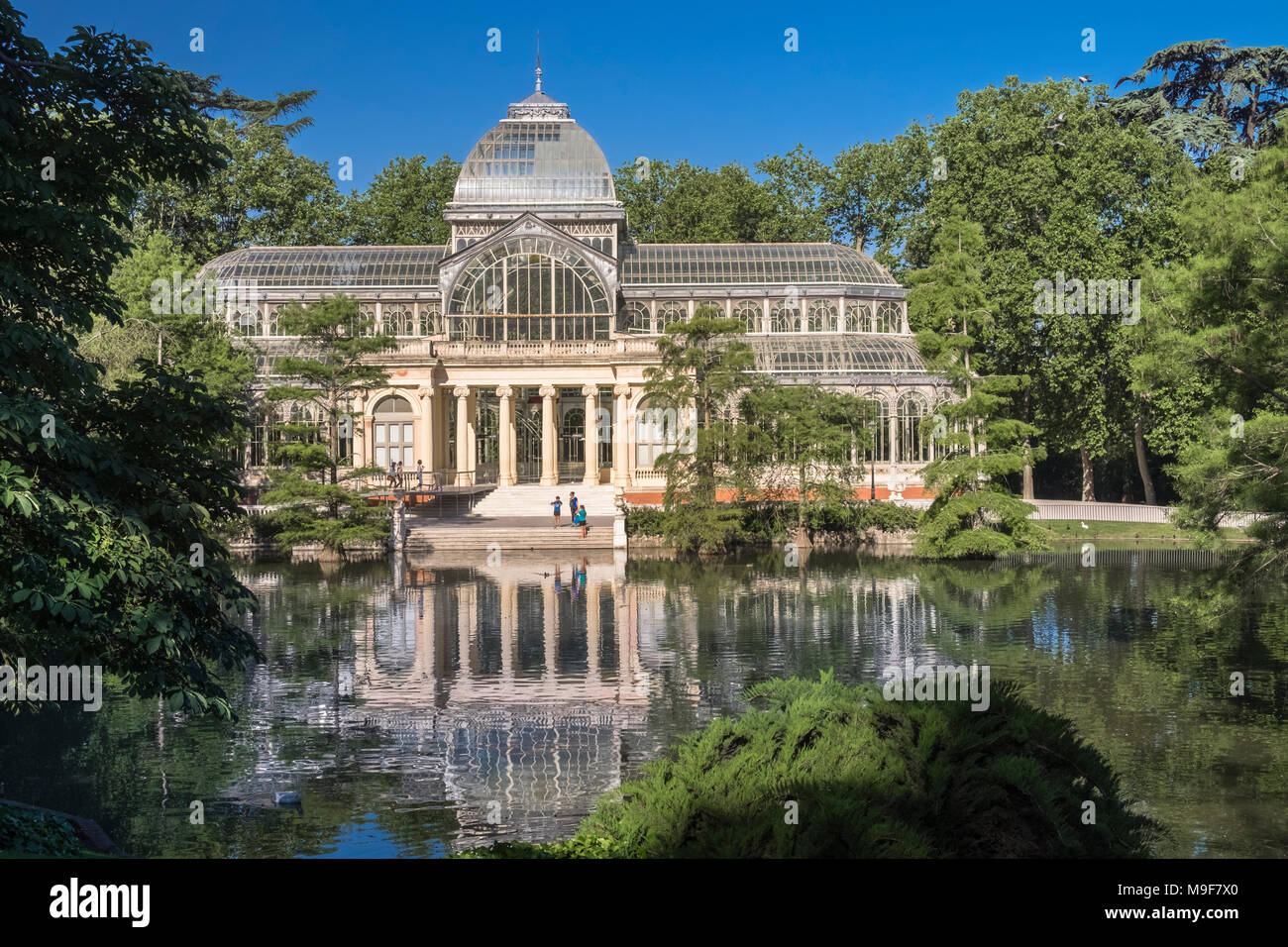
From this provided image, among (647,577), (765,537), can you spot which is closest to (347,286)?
(765,537)

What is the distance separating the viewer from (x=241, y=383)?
5950 cm

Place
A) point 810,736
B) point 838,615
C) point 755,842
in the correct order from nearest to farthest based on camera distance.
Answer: point 755,842, point 810,736, point 838,615

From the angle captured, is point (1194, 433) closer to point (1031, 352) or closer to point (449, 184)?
point (1031, 352)

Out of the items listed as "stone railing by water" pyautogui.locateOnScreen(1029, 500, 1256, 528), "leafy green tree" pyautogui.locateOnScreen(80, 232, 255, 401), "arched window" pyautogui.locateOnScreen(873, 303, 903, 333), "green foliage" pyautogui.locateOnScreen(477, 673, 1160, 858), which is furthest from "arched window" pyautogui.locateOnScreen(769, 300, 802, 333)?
"green foliage" pyautogui.locateOnScreen(477, 673, 1160, 858)

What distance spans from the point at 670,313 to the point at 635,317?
2.14m

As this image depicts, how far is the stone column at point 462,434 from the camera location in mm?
67562

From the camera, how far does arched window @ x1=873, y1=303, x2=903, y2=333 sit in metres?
74.0

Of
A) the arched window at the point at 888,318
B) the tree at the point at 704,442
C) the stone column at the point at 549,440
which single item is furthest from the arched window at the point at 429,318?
the arched window at the point at 888,318

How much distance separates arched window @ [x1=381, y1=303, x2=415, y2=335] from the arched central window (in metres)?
4.96

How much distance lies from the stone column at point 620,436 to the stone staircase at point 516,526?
13.5ft

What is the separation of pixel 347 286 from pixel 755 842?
2696 inches

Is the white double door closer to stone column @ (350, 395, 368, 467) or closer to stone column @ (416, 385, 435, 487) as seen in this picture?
stone column @ (416, 385, 435, 487)

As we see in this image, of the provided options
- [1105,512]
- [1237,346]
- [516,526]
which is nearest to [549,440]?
[516,526]

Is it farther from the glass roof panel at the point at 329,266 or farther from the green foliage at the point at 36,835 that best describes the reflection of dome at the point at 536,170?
the green foliage at the point at 36,835
